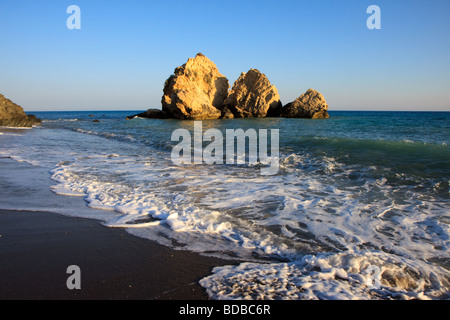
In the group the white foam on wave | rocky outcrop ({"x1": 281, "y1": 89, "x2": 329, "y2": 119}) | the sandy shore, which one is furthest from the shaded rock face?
the white foam on wave

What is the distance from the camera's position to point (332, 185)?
589 cm

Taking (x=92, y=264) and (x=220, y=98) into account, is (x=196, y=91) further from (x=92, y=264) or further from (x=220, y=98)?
(x=92, y=264)

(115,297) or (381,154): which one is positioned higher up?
(381,154)

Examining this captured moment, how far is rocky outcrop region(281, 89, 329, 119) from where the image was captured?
3966cm

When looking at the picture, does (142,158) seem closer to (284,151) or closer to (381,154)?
(284,151)

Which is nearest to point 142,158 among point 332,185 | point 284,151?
point 284,151

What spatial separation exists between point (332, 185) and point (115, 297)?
4.92 m

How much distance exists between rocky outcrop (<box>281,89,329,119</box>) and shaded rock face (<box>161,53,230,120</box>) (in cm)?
1055

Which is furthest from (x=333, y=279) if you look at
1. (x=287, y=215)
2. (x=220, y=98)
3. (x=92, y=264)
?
(x=220, y=98)

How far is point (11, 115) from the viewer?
23.3 m

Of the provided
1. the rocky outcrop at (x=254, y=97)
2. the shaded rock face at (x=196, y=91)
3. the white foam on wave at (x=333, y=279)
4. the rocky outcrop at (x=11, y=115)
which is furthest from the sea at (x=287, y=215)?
the rocky outcrop at (x=254, y=97)

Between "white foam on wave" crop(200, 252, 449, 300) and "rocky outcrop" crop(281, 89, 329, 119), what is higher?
"rocky outcrop" crop(281, 89, 329, 119)

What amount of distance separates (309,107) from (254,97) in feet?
26.2

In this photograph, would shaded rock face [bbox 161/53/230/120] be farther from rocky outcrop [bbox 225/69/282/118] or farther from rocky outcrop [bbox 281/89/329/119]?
rocky outcrop [bbox 281/89/329/119]
